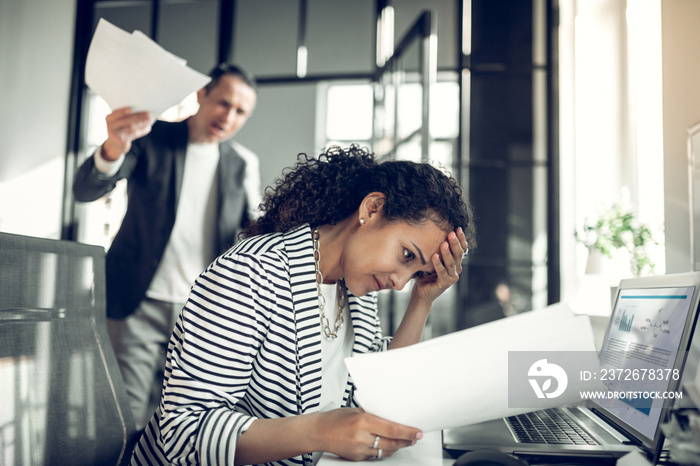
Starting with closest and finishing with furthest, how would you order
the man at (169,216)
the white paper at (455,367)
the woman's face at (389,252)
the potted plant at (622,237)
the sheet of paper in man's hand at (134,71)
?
the white paper at (455,367), the woman's face at (389,252), the sheet of paper in man's hand at (134,71), the potted plant at (622,237), the man at (169,216)

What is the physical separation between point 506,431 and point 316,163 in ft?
→ 2.20

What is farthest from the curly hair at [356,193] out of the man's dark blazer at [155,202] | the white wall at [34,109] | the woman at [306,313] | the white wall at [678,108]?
the white wall at [34,109]

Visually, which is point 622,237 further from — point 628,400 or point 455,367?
point 455,367

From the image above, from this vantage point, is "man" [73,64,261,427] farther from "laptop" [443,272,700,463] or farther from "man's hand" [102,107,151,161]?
"laptop" [443,272,700,463]

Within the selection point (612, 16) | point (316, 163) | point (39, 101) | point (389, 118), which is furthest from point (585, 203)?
point (39, 101)

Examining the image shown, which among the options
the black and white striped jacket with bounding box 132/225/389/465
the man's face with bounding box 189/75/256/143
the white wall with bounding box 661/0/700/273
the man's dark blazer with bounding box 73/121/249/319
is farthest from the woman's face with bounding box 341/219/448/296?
the man's face with bounding box 189/75/256/143

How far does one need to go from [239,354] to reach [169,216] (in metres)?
1.61

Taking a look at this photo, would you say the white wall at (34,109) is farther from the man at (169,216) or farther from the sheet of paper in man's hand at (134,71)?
the sheet of paper in man's hand at (134,71)

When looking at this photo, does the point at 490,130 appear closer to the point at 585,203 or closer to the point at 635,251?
the point at 585,203

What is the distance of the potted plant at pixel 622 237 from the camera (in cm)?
192

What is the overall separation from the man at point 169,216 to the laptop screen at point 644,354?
5.39 feet

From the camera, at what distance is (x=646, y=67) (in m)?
2.36

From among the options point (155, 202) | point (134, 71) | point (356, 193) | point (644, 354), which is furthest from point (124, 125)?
point (644, 354)

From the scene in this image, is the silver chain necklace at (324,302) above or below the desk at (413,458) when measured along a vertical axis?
above
